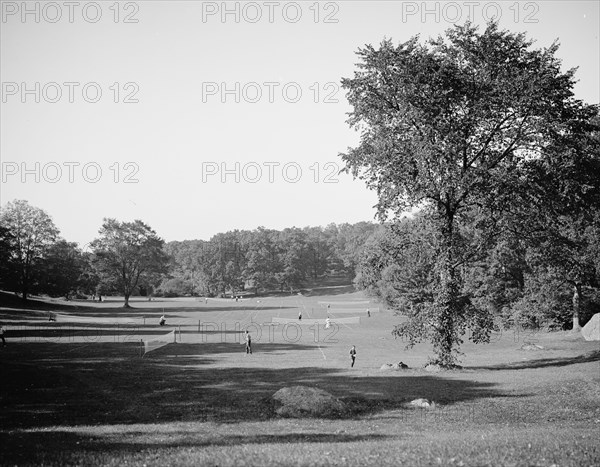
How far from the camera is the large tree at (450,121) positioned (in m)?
27.3

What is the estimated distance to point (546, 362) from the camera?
34219 millimetres

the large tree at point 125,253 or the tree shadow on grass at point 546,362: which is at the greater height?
the large tree at point 125,253

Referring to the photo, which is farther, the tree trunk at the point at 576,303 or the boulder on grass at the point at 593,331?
the tree trunk at the point at 576,303

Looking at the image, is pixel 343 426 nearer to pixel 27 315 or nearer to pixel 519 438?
pixel 519 438

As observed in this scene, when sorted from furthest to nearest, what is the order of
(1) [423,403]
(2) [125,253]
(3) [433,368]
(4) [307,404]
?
(2) [125,253], (3) [433,368], (1) [423,403], (4) [307,404]

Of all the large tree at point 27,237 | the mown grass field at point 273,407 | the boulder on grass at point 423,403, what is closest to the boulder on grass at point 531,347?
the mown grass field at point 273,407

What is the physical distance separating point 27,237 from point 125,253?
22.4 meters

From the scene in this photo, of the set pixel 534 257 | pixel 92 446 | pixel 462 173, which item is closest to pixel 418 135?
pixel 462 173

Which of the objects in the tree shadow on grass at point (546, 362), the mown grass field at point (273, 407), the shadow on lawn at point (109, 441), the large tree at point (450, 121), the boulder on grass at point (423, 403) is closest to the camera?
the mown grass field at point (273, 407)

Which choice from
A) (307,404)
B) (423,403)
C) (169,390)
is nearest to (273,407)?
(307,404)

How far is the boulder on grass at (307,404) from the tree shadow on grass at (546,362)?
543 inches

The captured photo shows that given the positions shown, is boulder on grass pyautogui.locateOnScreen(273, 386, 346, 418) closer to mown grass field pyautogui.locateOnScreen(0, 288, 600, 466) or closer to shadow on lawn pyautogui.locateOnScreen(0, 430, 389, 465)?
mown grass field pyautogui.locateOnScreen(0, 288, 600, 466)

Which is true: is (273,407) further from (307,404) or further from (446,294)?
(446,294)

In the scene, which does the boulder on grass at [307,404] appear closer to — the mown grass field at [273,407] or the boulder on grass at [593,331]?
the mown grass field at [273,407]
